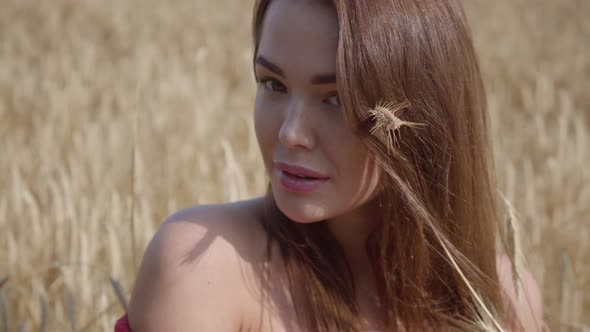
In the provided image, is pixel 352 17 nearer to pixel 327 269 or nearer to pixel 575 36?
pixel 327 269

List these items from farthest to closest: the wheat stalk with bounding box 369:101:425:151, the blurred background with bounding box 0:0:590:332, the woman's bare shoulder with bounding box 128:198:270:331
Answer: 1. the blurred background with bounding box 0:0:590:332
2. the woman's bare shoulder with bounding box 128:198:270:331
3. the wheat stalk with bounding box 369:101:425:151

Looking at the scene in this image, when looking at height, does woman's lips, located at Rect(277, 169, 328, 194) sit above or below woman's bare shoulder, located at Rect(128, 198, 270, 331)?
above

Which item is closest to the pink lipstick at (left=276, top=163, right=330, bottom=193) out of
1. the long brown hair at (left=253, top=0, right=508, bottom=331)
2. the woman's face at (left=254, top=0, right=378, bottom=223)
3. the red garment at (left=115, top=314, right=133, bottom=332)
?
the woman's face at (left=254, top=0, right=378, bottom=223)

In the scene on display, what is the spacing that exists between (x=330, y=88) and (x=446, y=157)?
0.98 feet

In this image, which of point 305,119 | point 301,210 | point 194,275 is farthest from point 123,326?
point 305,119

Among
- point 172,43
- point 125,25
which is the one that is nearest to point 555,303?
point 172,43

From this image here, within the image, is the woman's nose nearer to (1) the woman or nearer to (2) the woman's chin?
(1) the woman

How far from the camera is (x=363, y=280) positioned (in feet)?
5.42

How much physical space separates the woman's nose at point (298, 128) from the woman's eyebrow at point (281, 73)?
0.15 ft

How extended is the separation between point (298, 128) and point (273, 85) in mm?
132

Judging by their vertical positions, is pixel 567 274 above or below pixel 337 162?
below

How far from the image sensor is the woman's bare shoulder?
1370 mm

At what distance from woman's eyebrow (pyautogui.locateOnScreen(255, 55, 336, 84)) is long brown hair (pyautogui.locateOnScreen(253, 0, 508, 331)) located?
4 cm

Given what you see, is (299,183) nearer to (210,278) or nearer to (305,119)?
(305,119)
